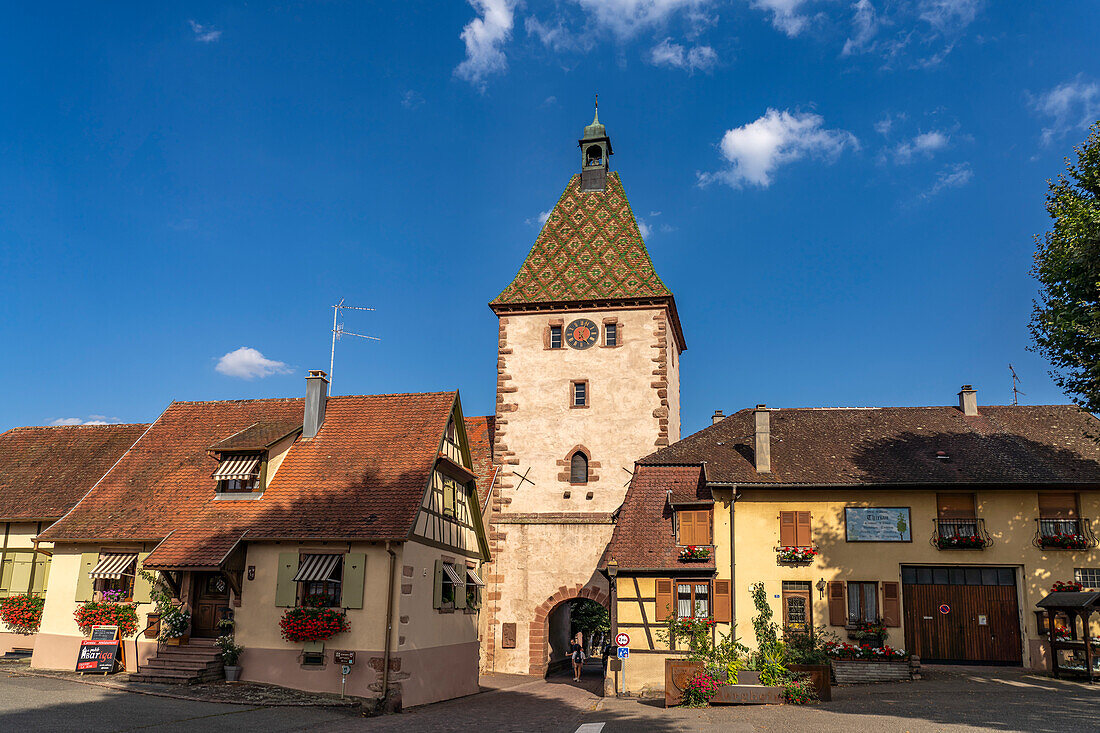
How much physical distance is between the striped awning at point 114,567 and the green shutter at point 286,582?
4437mm

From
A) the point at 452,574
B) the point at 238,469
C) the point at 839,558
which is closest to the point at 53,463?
the point at 238,469

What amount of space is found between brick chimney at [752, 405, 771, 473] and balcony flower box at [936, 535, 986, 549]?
5.06 metres

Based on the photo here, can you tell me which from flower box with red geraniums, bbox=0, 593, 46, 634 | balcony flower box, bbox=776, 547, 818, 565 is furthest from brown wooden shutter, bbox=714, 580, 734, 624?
flower box with red geraniums, bbox=0, 593, 46, 634

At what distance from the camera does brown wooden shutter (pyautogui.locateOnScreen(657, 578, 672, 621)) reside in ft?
77.7

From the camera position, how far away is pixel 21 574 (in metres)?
25.8

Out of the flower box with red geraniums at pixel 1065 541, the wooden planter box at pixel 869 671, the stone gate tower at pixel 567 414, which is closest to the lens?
the wooden planter box at pixel 869 671

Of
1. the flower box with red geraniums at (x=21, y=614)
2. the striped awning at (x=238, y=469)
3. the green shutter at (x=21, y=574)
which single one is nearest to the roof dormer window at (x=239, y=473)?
the striped awning at (x=238, y=469)

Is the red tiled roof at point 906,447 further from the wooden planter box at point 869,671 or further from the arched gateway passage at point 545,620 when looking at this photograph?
the arched gateway passage at point 545,620

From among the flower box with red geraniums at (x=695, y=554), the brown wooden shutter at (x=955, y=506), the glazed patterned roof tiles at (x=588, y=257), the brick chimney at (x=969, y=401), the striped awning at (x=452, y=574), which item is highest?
the glazed patterned roof tiles at (x=588, y=257)

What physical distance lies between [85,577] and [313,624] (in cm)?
712

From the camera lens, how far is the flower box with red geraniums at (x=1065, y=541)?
23.1m

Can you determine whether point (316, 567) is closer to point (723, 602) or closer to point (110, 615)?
point (110, 615)

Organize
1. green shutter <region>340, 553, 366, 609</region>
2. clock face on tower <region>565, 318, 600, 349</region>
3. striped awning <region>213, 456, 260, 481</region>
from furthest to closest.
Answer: clock face on tower <region>565, 318, 600, 349</region> < striped awning <region>213, 456, 260, 481</region> < green shutter <region>340, 553, 366, 609</region>

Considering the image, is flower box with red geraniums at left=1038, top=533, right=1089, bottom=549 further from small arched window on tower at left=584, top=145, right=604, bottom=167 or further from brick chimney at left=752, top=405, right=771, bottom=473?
small arched window on tower at left=584, top=145, right=604, bottom=167
